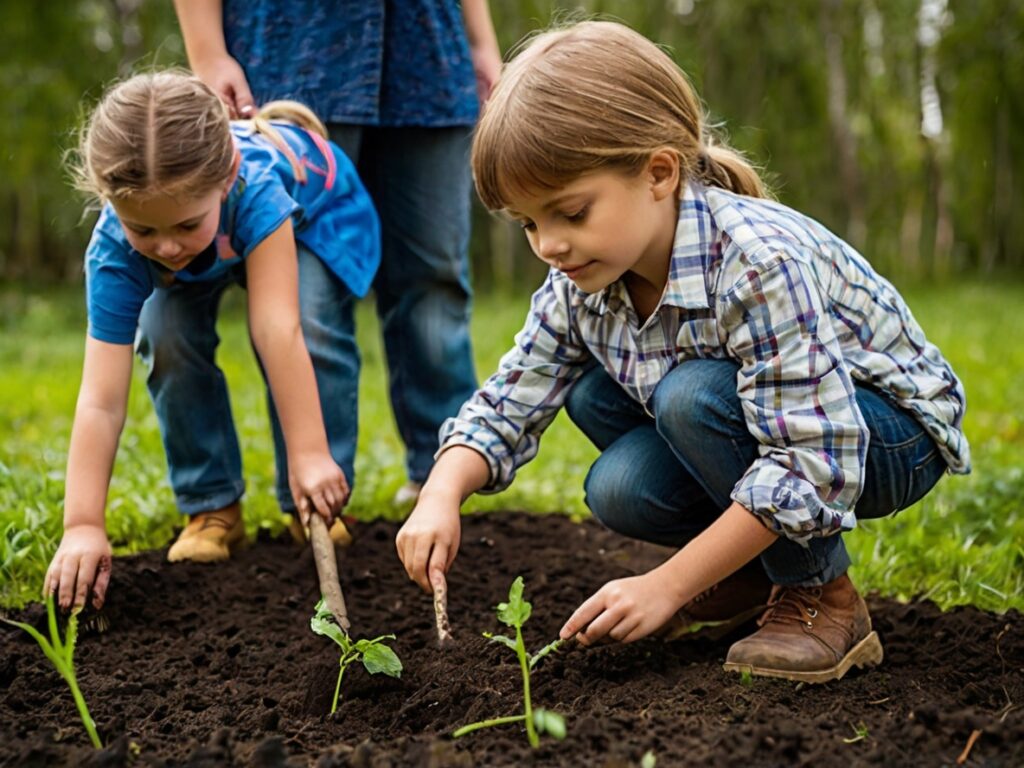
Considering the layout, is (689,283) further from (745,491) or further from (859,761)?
(859,761)

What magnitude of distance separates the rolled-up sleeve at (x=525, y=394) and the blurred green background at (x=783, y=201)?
970 millimetres

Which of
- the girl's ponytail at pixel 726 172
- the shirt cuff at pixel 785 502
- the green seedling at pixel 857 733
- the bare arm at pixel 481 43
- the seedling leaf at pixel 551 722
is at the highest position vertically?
the bare arm at pixel 481 43

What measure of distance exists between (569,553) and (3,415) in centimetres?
310

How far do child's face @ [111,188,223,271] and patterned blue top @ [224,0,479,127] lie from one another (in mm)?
633

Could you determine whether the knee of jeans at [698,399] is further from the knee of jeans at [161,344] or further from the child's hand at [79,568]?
the knee of jeans at [161,344]

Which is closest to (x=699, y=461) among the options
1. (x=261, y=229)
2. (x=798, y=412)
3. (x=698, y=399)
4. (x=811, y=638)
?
(x=698, y=399)

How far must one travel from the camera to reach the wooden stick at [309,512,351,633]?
2.30 m

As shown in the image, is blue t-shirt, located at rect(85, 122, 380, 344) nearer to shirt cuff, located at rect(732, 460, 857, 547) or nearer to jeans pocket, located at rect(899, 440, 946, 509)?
shirt cuff, located at rect(732, 460, 857, 547)

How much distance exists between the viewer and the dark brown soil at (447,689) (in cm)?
158

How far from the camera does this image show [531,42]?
2076 millimetres

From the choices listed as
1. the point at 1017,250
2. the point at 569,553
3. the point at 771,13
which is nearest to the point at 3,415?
the point at 569,553

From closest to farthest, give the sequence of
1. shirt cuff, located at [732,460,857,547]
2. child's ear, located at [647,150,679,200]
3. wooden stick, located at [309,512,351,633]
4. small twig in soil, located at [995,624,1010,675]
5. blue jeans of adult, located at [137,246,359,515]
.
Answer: shirt cuff, located at [732,460,857,547], child's ear, located at [647,150,679,200], small twig in soil, located at [995,624,1010,675], wooden stick, located at [309,512,351,633], blue jeans of adult, located at [137,246,359,515]

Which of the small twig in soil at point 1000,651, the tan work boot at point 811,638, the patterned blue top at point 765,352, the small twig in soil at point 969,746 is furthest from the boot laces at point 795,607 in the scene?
the small twig in soil at point 969,746

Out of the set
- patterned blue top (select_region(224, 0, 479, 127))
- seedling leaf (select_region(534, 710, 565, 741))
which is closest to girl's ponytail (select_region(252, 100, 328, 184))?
patterned blue top (select_region(224, 0, 479, 127))
